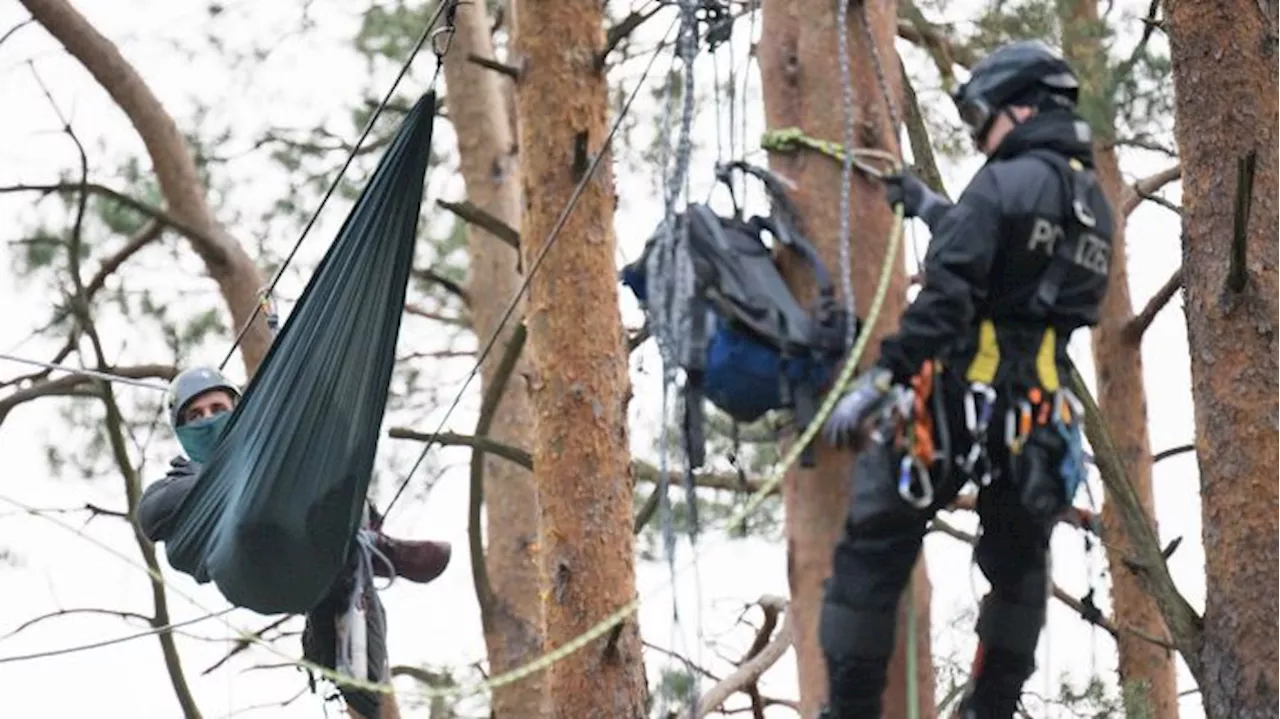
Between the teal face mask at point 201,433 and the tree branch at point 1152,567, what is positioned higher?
the teal face mask at point 201,433

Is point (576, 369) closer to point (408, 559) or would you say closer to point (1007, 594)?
point (408, 559)

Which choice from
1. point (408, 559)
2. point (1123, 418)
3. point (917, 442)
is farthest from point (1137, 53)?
point (917, 442)

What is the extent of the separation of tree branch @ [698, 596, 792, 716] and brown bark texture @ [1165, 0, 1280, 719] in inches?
75.7

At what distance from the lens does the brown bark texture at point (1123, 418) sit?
416 inches

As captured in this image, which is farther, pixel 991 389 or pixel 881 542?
pixel 991 389

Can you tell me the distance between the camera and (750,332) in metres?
5.14

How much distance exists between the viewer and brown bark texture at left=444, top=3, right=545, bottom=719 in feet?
38.3

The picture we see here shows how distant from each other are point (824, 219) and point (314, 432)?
76.5 inches

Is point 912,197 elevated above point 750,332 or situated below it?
above

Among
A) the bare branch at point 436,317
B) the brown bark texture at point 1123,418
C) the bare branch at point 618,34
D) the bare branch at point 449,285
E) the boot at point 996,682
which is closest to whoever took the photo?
the boot at point 996,682

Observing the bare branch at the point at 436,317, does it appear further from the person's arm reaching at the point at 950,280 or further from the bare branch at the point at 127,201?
the person's arm reaching at the point at 950,280

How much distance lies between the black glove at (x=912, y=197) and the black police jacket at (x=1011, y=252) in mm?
34

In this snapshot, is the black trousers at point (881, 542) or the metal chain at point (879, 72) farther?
the metal chain at point (879, 72)

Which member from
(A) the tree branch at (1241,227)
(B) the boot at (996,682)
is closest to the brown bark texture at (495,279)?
(A) the tree branch at (1241,227)
